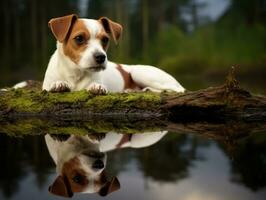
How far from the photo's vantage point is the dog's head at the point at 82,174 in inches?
94.0

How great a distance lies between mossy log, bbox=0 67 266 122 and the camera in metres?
5.10

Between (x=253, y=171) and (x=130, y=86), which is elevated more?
(x=253, y=171)

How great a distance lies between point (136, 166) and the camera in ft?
9.86

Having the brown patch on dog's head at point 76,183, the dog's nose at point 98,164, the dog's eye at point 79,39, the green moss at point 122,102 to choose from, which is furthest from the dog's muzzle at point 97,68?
the brown patch on dog's head at point 76,183

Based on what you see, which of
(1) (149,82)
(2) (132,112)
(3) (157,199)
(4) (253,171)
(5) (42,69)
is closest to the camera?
(3) (157,199)

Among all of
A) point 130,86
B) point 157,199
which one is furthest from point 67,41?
point 157,199

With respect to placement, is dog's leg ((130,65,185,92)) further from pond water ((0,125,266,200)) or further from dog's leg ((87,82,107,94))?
pond water ((0,125,266,200))

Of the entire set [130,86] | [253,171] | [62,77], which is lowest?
[130,86]

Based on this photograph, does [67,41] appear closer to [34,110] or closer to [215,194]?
[34,110]

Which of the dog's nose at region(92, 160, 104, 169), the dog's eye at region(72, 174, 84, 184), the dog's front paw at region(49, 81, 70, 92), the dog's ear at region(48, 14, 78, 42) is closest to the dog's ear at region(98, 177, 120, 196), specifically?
the dog's eye at region(72, 174, 84, 184)

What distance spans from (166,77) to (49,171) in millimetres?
3766

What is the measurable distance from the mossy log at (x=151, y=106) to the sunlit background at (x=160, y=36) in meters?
17.4

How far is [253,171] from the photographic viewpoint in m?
2.83

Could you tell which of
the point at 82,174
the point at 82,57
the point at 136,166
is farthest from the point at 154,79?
the point at 82,174
